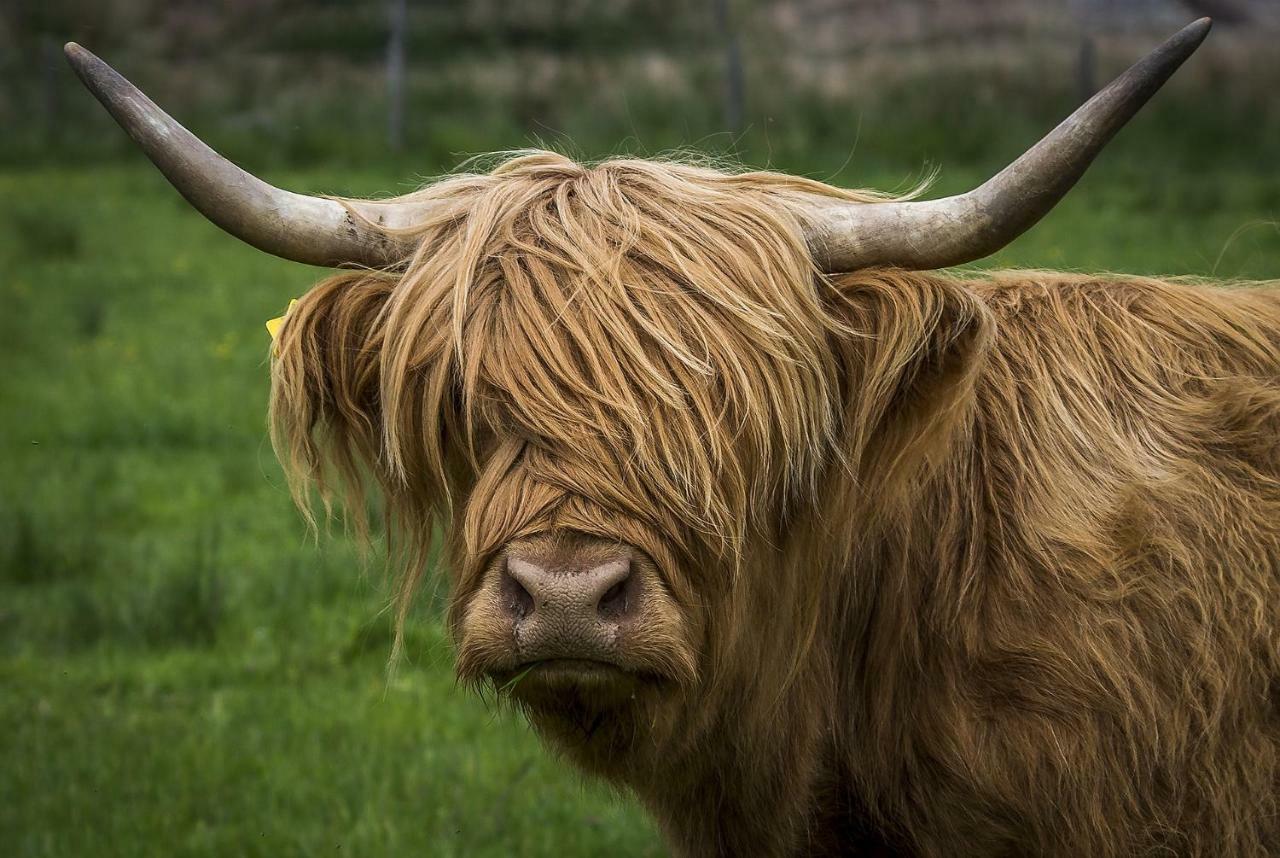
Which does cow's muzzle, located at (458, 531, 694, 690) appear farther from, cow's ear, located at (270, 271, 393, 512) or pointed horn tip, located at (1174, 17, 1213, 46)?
pointed horn tip, located at (1174, 17, 1213, 46)

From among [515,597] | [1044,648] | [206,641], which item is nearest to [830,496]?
[1044,648]

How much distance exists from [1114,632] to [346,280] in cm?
165

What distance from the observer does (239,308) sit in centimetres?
1021

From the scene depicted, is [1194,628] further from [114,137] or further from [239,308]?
[114,137]

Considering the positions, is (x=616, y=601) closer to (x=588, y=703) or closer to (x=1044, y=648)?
(x=588, y=703)

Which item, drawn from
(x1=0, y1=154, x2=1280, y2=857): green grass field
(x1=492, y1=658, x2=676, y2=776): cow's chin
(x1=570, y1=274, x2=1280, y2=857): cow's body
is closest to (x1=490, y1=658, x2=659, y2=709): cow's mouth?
(x1=492, y1=658, x2=676, y2=776): cow's chin

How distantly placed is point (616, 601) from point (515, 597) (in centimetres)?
17

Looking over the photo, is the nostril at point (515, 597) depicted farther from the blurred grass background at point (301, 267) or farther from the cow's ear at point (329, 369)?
the blurred grass background at point (301, 267)

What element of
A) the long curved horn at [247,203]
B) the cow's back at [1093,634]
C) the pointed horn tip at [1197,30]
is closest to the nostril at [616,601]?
the cow's back at [1093,634]

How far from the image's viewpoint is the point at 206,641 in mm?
5496

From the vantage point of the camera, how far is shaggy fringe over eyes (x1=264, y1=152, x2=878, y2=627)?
8.05 ft

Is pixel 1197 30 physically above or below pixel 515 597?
→ above

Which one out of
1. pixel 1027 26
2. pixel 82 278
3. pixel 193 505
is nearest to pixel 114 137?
pixel 82 278

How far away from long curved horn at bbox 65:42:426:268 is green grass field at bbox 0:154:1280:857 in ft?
2.62
